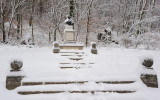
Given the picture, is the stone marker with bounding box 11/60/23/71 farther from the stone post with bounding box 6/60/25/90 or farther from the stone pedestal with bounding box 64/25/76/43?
the stone pedestal with bounding box 64/25/76/43

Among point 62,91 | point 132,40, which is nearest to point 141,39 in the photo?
point 132,40

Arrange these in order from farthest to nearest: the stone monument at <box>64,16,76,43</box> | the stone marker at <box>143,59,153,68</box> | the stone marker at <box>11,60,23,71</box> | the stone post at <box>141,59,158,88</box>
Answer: the stone monument at <box>64,16,76,43</box> < the stone marker at <box>143,59,153,68</box> < the stone post at <box>141,59,158,88</box> < the stone marker at <box>11,60,23,71</box>

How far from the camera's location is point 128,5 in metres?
21.2

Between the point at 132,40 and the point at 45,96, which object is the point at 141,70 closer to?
the point at 45,96

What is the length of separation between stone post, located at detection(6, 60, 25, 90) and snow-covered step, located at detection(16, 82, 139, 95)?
243mm

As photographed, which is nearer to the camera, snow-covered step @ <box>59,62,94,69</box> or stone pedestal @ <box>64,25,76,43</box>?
snow-covered step @ <box>59,62,94,69</box>

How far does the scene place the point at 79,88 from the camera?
4980 mm

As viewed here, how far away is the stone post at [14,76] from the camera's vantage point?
485cm

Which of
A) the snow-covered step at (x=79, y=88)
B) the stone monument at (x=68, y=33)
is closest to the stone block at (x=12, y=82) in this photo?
the snow-covered step at (x=79, y=88)

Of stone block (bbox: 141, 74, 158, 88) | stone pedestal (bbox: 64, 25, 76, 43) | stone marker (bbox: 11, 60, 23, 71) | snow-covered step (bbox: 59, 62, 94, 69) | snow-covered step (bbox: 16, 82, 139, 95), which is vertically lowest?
snow-covered step (bbox: 16, 82, 139, 95)

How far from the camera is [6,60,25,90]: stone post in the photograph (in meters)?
4.85

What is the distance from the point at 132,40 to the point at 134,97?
11855mm

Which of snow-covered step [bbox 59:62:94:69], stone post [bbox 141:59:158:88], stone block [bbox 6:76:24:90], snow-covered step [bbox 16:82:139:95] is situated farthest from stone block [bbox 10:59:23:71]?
stone post [bbox 141:59:158:88]

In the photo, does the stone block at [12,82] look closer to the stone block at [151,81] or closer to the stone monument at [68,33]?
the stone block at [151,81]
